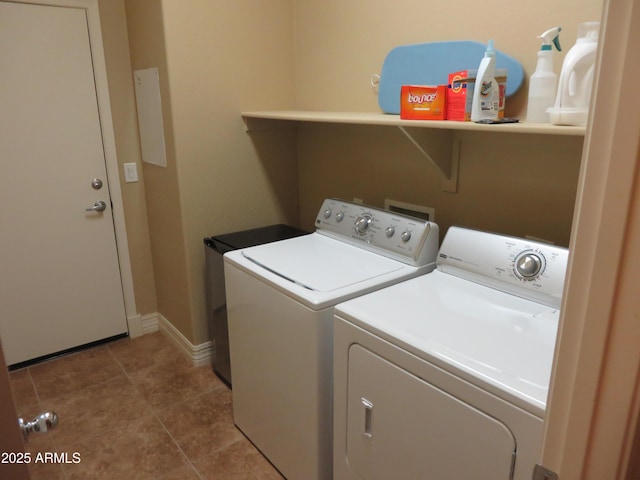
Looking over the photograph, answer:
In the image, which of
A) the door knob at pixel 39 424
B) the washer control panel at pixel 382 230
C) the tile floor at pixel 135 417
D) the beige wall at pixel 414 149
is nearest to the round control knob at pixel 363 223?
the washer control panel at pixel 382 230

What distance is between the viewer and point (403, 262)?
6.21 ft

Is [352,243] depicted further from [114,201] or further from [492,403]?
[114,201]

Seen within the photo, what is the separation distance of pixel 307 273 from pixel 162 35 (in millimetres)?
1405

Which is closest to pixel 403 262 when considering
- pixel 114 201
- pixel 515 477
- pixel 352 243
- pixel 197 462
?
pixel 352 243

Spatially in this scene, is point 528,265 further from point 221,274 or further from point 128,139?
point 128,139

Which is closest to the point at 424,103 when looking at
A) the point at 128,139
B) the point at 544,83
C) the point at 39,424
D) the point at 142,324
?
the point at 544,83

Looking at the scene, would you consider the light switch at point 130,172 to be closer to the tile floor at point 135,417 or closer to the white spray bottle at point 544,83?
the tile floor at point 135,417

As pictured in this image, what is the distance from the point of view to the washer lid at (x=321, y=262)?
1747 millimetres

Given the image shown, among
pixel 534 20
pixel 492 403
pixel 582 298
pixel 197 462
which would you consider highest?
pixel 534 20

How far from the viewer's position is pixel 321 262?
1.94m

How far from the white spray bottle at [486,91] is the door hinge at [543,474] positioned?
1.15 m

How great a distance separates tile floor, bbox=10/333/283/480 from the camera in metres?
2.07

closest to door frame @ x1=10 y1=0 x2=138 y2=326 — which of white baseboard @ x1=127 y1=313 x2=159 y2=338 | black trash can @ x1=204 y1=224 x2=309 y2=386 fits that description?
white baseboard @ x1=127 y1=313 x2=159 y2=338

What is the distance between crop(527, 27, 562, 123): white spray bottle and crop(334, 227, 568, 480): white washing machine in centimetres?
42
